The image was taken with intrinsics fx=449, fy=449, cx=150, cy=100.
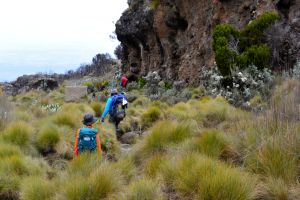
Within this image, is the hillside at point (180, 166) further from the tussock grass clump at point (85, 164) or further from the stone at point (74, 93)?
the stone at point (74, 93)

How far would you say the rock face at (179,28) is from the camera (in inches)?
694

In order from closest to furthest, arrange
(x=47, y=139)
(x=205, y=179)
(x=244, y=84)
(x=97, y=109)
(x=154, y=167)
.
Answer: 1. (x=205, y=179)
2. (x=154, y=167)
3. (x=47, y=139)
4. (x=244, y=84)
5. (x=97, y=109)

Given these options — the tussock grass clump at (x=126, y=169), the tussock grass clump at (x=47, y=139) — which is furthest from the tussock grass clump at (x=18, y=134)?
the tussock grass clump at (x=126, y=169)

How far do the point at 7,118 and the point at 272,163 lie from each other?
9.01 meters

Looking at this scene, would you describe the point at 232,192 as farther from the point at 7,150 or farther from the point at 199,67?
the point at 199,67

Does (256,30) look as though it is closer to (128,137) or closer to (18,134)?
(128,137)

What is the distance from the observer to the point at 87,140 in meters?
8.56

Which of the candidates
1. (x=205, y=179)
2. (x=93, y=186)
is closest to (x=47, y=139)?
(x=93, y=186)

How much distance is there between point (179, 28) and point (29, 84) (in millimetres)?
19254

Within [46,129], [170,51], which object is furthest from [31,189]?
[170,51]

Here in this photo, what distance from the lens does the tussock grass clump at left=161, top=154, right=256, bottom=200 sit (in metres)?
5.48

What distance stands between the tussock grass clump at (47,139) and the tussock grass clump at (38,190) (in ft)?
12.9

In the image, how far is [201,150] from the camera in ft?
24.6

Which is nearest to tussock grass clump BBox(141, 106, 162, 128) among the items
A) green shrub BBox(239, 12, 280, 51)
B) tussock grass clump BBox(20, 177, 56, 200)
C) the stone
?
green shrub BBox(239, 12, 280, 51)
